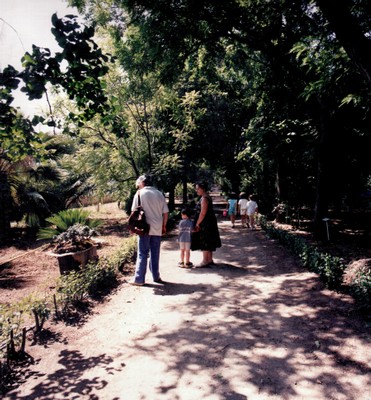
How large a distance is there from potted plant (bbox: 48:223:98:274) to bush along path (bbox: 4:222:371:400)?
1717 mm

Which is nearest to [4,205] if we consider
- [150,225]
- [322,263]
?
[150,225]

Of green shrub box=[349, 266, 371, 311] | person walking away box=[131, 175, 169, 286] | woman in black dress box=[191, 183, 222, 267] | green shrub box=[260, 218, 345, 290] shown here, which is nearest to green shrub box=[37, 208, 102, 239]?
person walking away box=[131, 175, 169, 286]

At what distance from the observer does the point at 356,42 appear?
4430 mm

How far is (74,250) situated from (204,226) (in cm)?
308

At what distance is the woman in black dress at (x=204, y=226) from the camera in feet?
21.7

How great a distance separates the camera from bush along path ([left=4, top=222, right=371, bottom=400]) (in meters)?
2.82

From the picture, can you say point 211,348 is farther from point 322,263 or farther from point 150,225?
point 322,263

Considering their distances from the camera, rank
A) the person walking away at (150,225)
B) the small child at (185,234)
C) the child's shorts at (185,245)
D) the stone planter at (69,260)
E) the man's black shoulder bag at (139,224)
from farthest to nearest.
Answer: the child's shorts at (185,245), the small child at (185,234), the stone planter at (69,260), the person walking away at (150,225), the man's black shoulder bag at (139,224)

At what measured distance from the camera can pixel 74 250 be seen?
689 cm

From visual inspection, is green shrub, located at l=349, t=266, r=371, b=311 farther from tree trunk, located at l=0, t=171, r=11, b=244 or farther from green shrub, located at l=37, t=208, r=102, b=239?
tree trunk, located at l=0, t=171, r=11, b=244

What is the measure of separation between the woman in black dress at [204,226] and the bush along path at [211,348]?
1.20 m


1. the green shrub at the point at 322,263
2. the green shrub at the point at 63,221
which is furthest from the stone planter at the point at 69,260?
the green shrub at the point at 322,263

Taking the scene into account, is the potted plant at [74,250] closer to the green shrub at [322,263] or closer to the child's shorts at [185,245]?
the child's shorts at [185,245]

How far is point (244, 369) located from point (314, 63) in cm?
722
